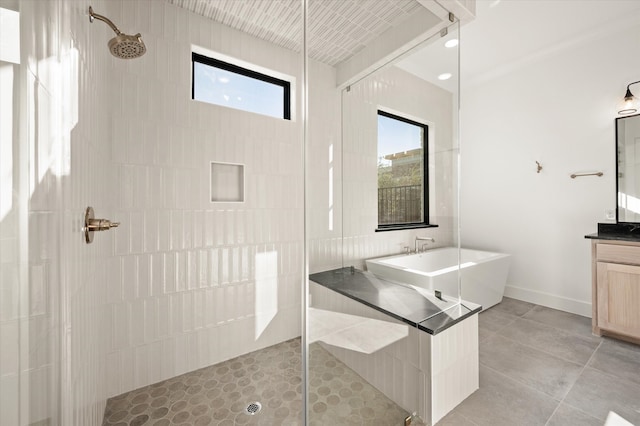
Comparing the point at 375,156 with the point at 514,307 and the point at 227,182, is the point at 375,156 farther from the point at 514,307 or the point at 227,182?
the point at 514,307

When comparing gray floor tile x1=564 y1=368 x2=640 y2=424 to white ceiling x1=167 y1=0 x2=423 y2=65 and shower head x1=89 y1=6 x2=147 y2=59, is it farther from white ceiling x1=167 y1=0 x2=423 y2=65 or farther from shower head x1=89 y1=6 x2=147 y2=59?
shower head x1=89 y1=6 x2=147 y2=59

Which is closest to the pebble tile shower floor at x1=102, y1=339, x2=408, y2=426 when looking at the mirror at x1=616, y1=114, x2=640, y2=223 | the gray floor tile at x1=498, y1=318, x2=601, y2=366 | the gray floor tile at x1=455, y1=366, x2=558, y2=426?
the gray floor tile at x1=455, y1=366, x2=558, y2=426

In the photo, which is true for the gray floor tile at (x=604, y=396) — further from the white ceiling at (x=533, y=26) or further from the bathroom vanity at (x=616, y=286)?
the white ceiling at (x=533, y=26)

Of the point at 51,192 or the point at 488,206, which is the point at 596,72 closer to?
the point at 488,206

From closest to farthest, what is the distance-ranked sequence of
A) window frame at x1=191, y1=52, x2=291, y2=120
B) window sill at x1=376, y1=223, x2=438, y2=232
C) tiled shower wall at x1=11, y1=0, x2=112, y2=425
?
tiled shower wall at x1=11, y1=0, x2=112, y2=425 → window sill at x1=376, y1=223, x2=438, y2=232 → window frame at x1=191, y1=52, x2=291, y2=120

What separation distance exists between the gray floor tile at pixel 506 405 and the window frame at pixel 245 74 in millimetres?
2507

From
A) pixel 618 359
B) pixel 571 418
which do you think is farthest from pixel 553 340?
pixel 571 418

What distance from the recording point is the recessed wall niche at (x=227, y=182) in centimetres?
204

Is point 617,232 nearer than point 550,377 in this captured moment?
No

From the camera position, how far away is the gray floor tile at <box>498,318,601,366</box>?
211 cm

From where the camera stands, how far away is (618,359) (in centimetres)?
202

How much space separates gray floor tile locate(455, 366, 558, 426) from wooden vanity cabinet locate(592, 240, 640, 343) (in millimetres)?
1317

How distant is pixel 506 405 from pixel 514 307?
1.88m

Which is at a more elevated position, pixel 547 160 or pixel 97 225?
pixel 547 160
